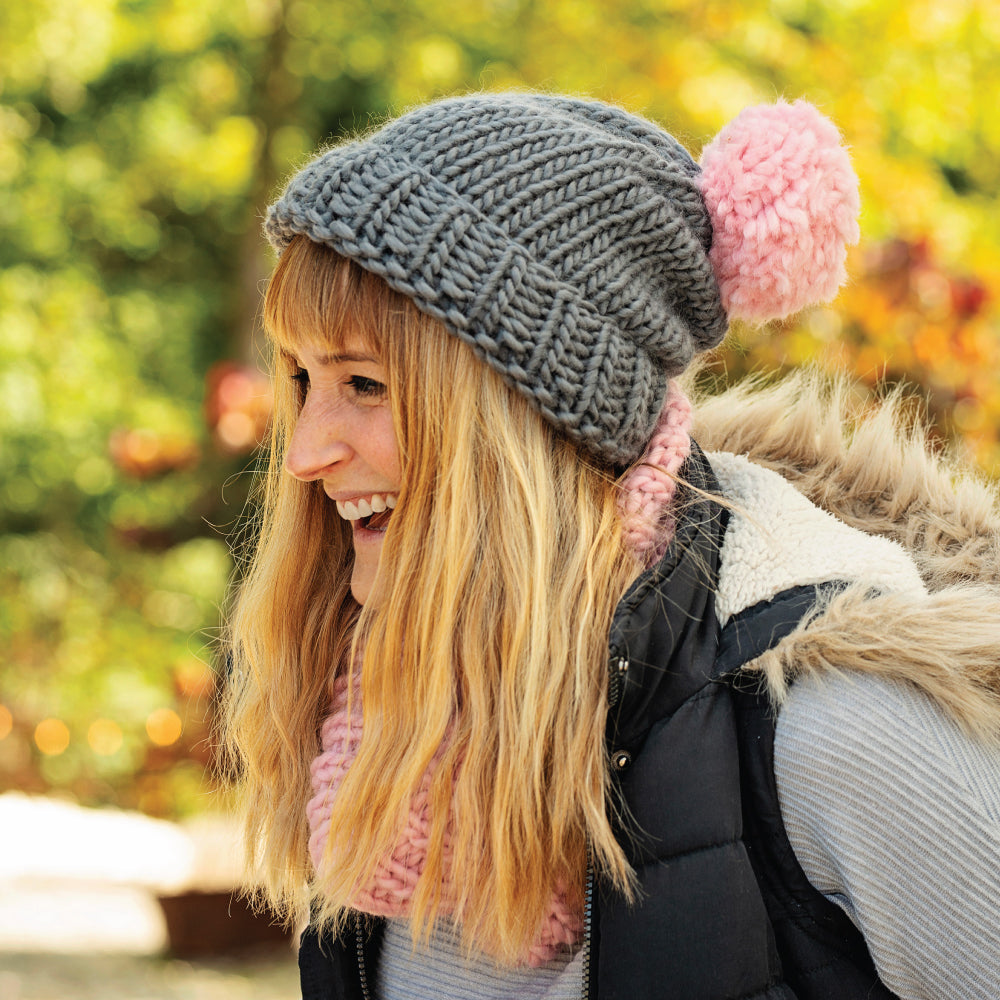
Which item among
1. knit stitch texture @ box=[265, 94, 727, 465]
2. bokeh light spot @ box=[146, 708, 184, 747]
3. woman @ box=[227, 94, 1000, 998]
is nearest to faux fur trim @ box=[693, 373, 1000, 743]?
woman @ box=[227, 94, 1000, 998]

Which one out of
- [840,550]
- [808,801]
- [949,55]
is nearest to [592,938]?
[808,801]

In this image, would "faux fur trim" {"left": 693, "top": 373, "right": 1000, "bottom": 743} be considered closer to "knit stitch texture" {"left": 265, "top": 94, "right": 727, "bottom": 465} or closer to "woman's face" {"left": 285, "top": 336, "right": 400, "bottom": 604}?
"knit stitch texture" {"left": 265, "top": 94, "right": 727, "bottom": 465}

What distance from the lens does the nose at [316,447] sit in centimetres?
165

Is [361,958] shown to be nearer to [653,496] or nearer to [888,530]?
[653,496]

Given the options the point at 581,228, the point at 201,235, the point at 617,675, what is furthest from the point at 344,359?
the point at 201,235

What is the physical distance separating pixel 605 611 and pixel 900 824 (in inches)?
18.5

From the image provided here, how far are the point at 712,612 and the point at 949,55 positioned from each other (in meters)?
4.45

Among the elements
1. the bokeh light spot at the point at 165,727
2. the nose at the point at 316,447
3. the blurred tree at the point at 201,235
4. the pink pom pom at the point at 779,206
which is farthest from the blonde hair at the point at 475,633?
the bokeh light spot at the point at 165,727

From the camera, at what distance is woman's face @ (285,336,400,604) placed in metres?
1.64

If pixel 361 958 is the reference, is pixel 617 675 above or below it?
above

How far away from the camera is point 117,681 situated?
7.91m

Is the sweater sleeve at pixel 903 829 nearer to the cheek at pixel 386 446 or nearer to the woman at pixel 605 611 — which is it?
the woman at pixel 605 611

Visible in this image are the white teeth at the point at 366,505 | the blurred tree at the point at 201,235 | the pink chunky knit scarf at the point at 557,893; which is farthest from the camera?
the blurred tree at the point at 201,235

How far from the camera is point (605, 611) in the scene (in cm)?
155
